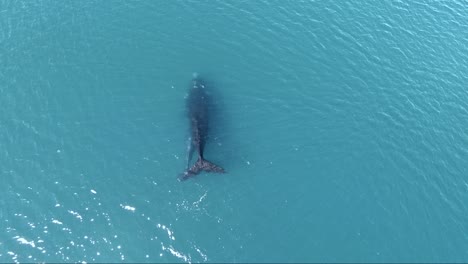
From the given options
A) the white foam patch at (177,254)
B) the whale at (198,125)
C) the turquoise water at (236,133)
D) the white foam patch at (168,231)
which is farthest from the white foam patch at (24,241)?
the whale at (198,125)

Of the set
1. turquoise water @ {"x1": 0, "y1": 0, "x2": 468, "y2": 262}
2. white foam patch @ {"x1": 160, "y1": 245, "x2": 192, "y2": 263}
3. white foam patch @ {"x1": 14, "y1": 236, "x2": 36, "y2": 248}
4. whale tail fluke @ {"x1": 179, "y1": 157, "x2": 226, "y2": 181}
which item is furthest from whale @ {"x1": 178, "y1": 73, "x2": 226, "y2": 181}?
white foam patch @ {"x1": 14, "y1": 236, "x2": 36, "y2": 248}

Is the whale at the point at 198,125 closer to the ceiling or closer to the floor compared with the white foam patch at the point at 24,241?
closer to the ceiling

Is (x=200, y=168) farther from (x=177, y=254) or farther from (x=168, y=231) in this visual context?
(x=177, y=254)

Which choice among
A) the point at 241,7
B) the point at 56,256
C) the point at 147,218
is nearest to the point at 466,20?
the point at 241,7

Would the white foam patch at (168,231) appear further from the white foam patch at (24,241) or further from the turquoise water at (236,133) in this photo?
the white foam patch at (24,241)

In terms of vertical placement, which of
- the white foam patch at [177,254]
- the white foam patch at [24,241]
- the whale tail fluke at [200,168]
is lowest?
the white foam patch at [24,241]

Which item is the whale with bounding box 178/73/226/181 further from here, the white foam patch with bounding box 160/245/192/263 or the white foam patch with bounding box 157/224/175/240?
the white foam patch with bounding box 160/245/192/263

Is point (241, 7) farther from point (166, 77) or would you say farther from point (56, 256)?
point (56, 256)
